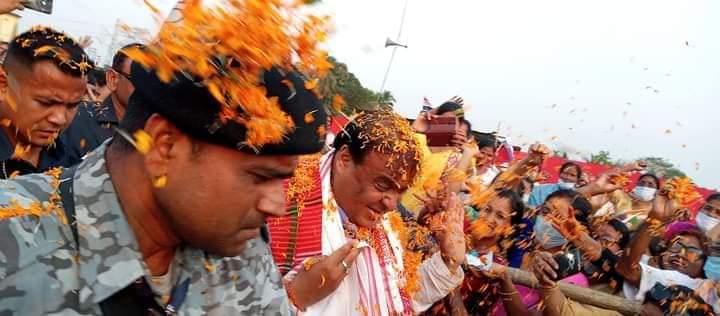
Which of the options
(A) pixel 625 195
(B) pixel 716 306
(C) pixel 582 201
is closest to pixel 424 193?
(C) pixel 582 201

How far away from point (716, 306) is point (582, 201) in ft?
4.73

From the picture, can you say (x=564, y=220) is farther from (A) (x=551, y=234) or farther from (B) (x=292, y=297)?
(B) (x=292, y=297)

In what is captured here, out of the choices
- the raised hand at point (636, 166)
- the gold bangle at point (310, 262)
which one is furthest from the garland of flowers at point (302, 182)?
the raised hand at point (636, 166)

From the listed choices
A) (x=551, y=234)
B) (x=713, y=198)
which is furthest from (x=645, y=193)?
(x=551, y=234)

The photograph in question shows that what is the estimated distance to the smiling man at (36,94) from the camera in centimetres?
339

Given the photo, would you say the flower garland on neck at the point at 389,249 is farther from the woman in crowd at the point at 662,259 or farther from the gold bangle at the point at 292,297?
the woman in crowd at the point at 662,259

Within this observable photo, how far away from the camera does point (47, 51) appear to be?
3.45 meters

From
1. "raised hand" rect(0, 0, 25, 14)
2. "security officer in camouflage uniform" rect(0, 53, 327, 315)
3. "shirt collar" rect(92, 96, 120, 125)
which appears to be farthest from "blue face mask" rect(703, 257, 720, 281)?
"raised hand" rect(0, 0, 25, 14)

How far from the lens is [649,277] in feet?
15.6

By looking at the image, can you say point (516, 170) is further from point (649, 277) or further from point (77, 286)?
point (77, 286)

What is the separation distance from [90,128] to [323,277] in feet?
7.89

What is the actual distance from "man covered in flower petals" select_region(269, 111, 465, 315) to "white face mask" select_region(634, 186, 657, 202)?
4.71m

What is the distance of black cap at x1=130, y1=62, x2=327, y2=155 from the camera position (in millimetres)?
1561

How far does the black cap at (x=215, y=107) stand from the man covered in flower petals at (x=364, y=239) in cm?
115
